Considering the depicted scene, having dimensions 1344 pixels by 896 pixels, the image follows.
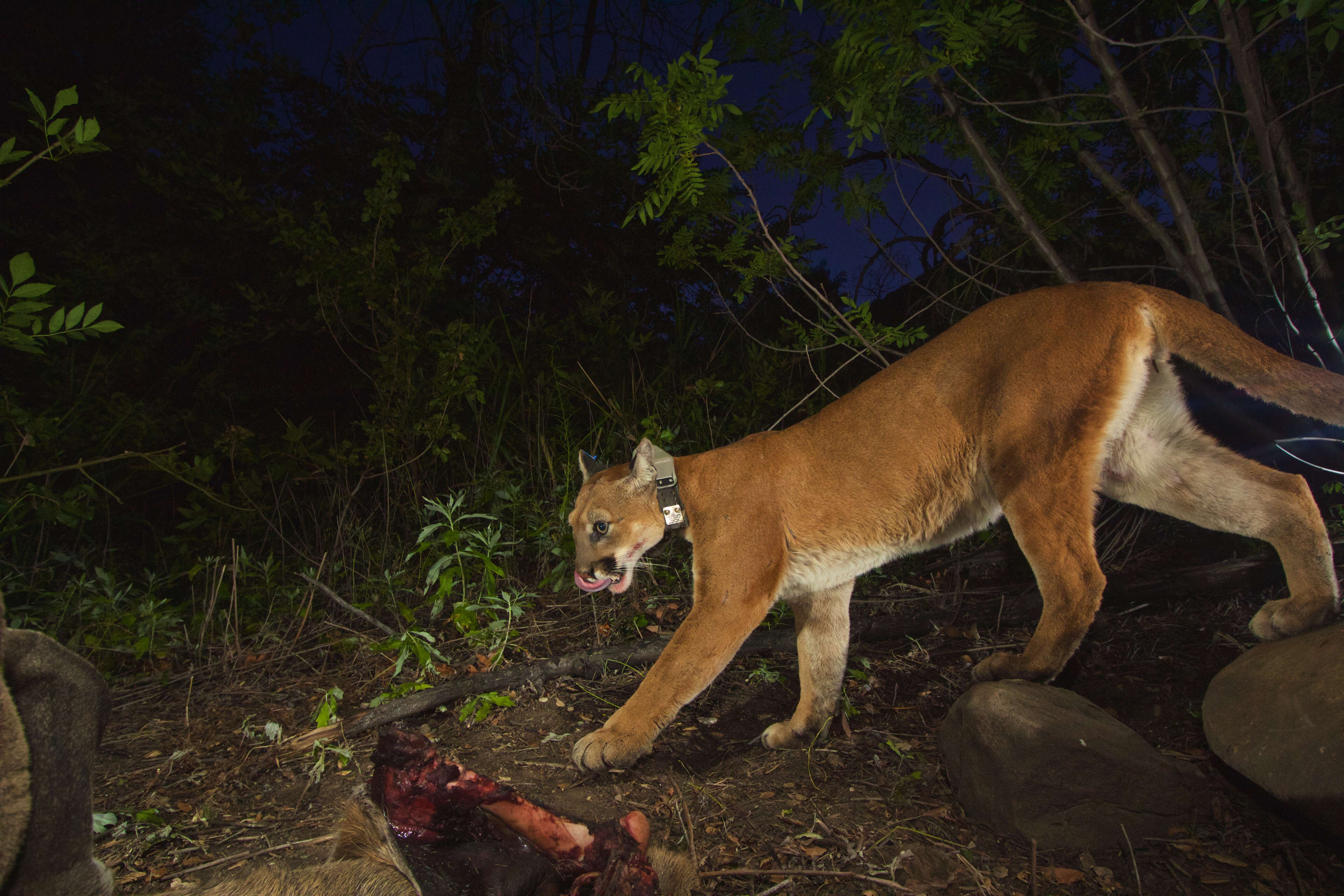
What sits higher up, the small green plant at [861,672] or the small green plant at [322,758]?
the small green plant at [322,758]

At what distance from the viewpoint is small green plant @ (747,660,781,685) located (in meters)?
3.83

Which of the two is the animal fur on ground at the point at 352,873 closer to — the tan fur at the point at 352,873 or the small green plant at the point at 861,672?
the tan fur at the point at 352,873

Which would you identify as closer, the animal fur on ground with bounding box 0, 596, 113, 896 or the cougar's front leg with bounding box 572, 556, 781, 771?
the animal fur on ground with bounding box 0, 596, 113, 896

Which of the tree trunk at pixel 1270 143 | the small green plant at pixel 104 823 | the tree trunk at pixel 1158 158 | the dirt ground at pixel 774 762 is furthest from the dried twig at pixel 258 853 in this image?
the tree trunk at pixel 1158 158

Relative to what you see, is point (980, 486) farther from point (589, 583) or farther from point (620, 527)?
point (589, 583)

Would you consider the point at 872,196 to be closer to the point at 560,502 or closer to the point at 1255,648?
the point at 560,502

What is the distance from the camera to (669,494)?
3.56 meters

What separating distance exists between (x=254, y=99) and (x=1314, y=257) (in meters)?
7.96

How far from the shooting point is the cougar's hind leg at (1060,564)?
9.46ft

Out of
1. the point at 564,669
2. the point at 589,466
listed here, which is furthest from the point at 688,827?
the point at 589,466

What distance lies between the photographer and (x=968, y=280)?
467 cm

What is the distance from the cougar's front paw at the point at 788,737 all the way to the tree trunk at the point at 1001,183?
9.43 ft

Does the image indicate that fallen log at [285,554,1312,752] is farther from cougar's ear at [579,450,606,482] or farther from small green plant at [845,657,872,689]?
cougar's ear at [579,450,606,482]

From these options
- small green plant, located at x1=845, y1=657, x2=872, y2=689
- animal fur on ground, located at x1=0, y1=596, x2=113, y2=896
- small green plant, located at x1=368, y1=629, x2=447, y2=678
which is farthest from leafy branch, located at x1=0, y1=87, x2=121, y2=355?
small green plant, located at x1=845, y1=657, x2=872, y2=689
